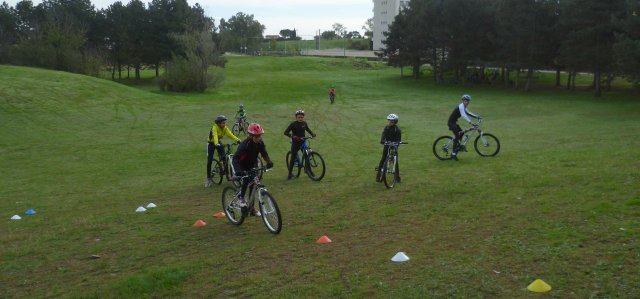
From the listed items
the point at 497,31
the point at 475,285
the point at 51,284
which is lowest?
the point at 51,284

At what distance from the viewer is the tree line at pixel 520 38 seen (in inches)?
1544

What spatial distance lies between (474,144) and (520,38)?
114ft

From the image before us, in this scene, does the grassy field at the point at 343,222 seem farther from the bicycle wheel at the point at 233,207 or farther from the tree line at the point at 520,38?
the tree line at the point at 520,38

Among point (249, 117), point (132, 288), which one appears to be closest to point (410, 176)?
point (132, 288)

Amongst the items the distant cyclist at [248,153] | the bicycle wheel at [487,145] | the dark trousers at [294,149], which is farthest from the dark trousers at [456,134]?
the distant cyclist at [248,153]

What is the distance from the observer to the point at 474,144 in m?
17.0

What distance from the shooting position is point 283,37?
568 feet

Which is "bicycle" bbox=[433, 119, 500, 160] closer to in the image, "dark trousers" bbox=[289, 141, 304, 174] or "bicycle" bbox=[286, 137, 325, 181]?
"bicycle" bbox=[286, 137, 325, 181]

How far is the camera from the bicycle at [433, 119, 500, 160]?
16434mm

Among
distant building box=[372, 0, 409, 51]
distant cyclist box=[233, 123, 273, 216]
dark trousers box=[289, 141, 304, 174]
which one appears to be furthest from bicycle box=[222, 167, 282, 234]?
distant building box=[372, 0, 409, 51]

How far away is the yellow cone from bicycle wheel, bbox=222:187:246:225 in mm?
5248

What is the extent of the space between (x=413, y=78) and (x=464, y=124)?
3877cm

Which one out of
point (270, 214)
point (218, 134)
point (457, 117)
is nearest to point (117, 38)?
point (218, 134)

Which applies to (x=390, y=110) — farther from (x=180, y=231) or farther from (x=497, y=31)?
(x=180, y=231)
